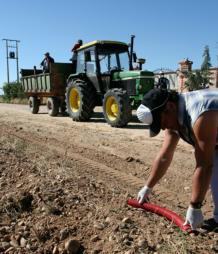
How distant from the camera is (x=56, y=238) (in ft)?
9.60

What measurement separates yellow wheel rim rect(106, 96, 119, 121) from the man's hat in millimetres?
6989

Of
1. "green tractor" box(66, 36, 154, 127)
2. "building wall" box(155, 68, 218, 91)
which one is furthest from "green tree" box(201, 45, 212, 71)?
"green tractor" box(66, 36, 154, 127)

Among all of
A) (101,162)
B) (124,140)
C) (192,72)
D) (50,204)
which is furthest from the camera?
(192,72)

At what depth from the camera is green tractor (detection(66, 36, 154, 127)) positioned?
398 inches

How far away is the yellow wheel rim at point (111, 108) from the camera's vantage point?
9.89 m

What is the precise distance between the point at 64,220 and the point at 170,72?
1473cm

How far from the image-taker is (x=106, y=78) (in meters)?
10.8

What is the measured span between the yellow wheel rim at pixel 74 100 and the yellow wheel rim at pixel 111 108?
1959 millimetres

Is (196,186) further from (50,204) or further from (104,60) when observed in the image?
(104,60)

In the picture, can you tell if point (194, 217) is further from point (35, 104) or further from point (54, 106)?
point (35, 104)

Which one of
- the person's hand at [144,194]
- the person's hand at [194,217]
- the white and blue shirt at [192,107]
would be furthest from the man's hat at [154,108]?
the person's hand at [144,194]

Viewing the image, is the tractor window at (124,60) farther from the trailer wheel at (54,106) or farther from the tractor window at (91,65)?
the trailer wheel at (54,106)

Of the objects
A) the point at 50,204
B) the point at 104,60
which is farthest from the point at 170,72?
the point at 50,204

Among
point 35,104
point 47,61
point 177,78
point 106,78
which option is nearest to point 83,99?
point 106,78
